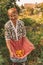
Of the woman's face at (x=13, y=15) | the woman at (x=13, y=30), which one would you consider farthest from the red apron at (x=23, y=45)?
the woman's face at (x=13, y=15)

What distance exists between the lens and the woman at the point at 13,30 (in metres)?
1.46

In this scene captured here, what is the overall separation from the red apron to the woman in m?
0.02

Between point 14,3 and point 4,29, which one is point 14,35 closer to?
point 4,29

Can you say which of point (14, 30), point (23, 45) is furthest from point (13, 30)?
point (23, 45)

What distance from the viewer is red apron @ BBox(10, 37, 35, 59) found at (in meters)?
1.48

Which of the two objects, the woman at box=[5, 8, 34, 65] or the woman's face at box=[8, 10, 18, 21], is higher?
the woman's face at box=[8, 10, 18, 21]

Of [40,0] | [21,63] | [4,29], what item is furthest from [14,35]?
[40,0]

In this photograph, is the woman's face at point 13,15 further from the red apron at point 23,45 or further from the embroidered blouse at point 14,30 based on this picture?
the red apron at point 23,45

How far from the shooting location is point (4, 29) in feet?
4.88

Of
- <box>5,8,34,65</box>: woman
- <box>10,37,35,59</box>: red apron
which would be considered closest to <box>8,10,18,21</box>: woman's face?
<box>5,8,34,65</box>: woman

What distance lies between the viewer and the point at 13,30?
148cm

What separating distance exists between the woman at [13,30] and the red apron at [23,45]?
0.7 inches

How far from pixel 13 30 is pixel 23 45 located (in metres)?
0.11

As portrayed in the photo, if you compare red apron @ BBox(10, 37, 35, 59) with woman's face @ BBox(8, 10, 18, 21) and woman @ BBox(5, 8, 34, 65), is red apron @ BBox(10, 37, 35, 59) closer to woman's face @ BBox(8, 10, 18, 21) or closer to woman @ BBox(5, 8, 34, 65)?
woman @ BBox(5, 8, 34, 65)
